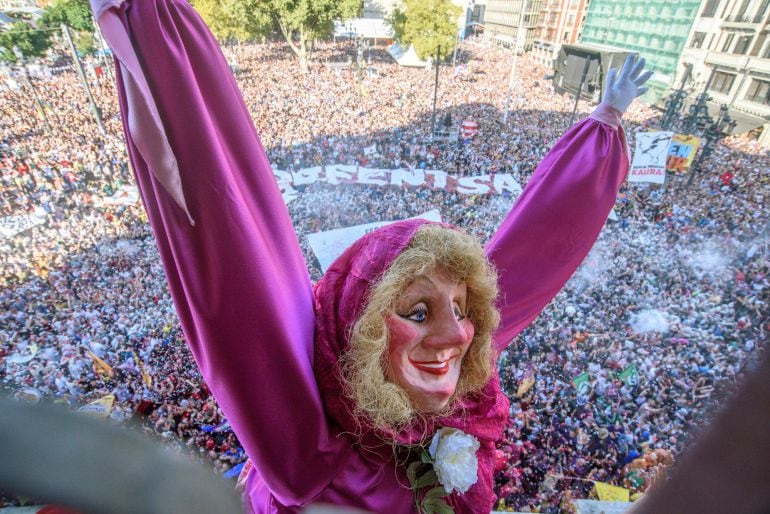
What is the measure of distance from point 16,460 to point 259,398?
A: 73 centimetres

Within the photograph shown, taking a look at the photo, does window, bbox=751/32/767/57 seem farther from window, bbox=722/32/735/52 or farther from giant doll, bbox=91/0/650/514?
giant doll, bbox=91/0/650/514

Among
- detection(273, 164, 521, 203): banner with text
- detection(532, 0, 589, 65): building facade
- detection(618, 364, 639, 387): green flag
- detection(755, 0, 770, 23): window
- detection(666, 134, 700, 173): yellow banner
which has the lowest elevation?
detection(618, 364, 639, 387): green flag

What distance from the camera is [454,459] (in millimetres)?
1312

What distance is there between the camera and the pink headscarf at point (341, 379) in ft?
4.17

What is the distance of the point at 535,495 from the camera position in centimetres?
337

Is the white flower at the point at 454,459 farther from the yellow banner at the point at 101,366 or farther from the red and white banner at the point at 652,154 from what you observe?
the red and white banner at the point at 652,154

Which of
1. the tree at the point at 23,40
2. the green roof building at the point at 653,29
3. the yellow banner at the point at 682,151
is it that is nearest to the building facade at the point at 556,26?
the green roof building at the point at 653,29

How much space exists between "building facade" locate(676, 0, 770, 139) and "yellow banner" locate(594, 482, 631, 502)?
9.39 m

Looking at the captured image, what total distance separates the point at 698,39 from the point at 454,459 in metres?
13.5

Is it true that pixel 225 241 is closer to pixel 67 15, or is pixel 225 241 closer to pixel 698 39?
pixel 67 15

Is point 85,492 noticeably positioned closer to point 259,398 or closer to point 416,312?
point 259,398

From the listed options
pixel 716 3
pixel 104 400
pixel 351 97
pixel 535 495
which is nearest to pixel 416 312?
pixel 535 495

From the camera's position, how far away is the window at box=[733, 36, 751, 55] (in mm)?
9328

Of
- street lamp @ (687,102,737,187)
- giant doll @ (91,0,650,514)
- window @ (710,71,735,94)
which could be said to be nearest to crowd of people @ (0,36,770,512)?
street lamp @ (687,102,737,187)
